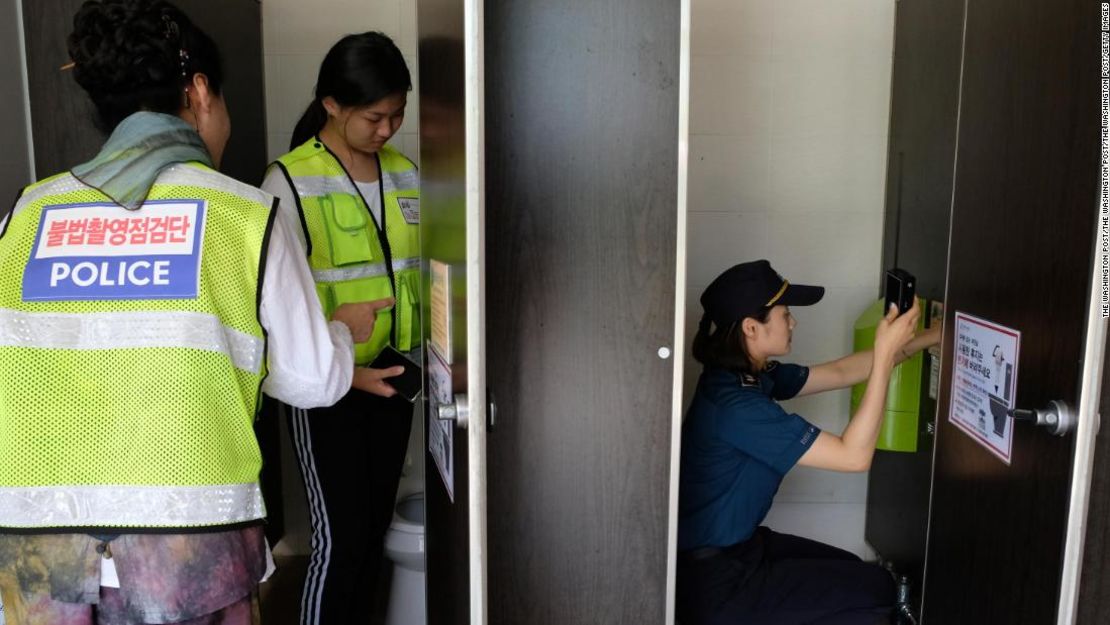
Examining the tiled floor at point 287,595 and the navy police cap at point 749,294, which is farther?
the tiled floor at point 287,595

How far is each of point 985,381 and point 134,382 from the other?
1.46m

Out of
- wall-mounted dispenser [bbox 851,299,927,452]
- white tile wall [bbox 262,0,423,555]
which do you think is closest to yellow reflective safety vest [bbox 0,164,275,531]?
white tile wall [bbox 262,0,423,555]

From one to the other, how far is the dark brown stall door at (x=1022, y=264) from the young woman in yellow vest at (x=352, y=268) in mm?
1170

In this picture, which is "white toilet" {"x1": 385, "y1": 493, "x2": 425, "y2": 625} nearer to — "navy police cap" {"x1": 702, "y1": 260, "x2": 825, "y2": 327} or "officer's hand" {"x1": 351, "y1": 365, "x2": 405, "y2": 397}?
"officer's hand" {"x1": 351, "y1": 365, "x2": 405, "y2": 397}

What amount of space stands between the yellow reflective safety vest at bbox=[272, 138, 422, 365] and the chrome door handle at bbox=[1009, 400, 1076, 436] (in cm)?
126

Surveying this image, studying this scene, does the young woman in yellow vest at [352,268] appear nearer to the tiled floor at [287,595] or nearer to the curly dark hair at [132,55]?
the tiled floor at [287,595]

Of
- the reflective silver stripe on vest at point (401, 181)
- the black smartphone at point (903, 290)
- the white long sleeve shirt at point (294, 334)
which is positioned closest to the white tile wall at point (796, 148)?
the black smartphone at point (903, 290)

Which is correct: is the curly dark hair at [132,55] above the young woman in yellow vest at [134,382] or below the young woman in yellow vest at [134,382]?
above

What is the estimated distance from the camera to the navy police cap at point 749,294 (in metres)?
1.84

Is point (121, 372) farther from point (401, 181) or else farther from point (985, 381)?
point (985, 381)

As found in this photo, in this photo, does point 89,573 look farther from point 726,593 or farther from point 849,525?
point 849,525

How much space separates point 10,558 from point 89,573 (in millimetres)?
118

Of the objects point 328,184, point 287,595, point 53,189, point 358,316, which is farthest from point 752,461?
point 287,595

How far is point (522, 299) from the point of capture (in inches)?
63.1
